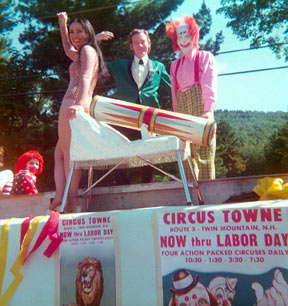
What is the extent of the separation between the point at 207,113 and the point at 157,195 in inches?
25.8

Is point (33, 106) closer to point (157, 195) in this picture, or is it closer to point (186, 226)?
point (157, 195)

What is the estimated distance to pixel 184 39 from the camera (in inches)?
116

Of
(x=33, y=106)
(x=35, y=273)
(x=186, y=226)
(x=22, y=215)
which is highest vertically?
(x=33, y=106)

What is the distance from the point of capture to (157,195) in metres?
2.52

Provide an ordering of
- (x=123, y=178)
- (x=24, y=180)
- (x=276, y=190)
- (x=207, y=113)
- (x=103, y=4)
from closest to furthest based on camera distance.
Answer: (x=276, y=190) → (x=207, y=113) → (x=24, y=180) → (x=123, y=178) → (x=103, y=4)

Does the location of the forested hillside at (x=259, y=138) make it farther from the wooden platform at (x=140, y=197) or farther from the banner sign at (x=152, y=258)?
the banner sign at (x=152, y=258)

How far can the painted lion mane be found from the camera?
4.99ft

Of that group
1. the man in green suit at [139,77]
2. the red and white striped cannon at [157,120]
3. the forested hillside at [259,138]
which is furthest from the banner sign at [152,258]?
the forested hillside at [259,138]

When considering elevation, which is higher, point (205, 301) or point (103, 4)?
point (103, 4)

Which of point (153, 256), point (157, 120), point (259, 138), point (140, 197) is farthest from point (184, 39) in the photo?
point (259, 138)

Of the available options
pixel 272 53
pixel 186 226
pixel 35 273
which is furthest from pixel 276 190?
pixel 272 53

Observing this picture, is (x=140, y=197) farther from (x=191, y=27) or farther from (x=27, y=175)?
(x=27, y=175)

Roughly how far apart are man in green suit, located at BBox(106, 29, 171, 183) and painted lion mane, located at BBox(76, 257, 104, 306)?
174cm

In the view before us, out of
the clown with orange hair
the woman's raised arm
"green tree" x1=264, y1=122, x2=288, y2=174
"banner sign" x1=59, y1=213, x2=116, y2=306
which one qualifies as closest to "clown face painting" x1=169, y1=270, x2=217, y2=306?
"banner sign" x1=59, y1=213, x2=116, y2=306
